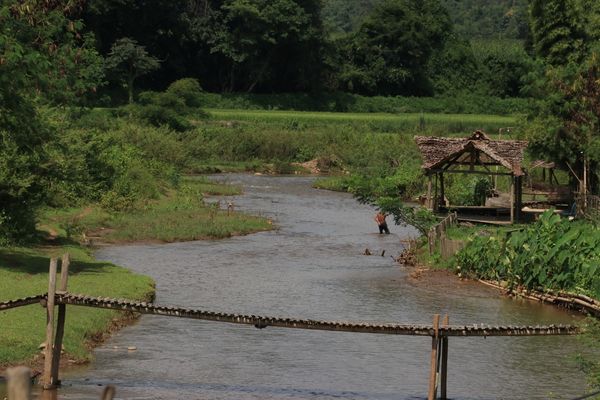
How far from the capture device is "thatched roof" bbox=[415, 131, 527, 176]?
36.7 m

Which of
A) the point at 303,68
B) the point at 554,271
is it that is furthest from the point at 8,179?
the point at 303,68

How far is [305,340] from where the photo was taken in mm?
23219

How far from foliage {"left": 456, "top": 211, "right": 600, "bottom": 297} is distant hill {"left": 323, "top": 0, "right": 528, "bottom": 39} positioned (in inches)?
3891

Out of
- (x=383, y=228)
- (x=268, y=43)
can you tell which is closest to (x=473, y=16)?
(x=268, y=43)

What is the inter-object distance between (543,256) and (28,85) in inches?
504

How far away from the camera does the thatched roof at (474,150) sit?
3669cm

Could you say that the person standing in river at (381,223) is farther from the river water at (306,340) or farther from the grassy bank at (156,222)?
the grassy bank at (156,222)

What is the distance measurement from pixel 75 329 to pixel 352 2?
14460 cm

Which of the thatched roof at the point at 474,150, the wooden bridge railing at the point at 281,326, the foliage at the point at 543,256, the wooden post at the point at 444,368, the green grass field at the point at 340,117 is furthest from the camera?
the green grass field at the point at 340,117

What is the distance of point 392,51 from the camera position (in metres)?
88.8

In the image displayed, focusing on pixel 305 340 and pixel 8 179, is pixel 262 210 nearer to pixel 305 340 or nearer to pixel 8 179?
pixel 8 179

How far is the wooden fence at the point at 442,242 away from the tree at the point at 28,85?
10671 millimetres

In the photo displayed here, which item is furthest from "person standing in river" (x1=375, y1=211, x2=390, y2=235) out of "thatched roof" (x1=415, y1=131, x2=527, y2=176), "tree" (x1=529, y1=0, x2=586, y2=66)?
"tree" (x1=529, y1=0, x2=586, y2=66)

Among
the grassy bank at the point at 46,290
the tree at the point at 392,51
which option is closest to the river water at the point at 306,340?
the grassy bank at the point at 46,290
